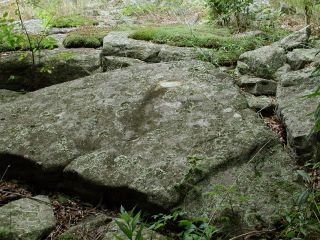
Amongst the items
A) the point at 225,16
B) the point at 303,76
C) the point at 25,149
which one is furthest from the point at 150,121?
the point at 225,16

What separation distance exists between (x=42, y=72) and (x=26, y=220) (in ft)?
10.4

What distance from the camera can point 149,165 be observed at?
3314mm

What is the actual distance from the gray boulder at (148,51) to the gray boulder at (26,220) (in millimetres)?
3526

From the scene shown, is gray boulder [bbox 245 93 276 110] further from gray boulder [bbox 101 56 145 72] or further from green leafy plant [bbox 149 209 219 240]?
green leafy plant [bbox 149 209 219 240]

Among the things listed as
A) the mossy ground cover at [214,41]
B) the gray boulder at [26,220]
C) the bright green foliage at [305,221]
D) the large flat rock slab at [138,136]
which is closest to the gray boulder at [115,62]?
the mossy ground cover at [214,41]

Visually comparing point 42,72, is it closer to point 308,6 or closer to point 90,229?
point 90,229

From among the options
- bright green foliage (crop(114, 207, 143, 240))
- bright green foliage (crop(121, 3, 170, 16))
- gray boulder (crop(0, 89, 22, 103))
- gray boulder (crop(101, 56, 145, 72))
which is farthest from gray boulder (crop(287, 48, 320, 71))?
bright green foliage (crop(121, 3, 170, 16))

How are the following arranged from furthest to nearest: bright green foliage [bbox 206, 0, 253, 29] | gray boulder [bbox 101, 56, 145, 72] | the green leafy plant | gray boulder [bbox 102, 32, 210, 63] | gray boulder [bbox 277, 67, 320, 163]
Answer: bright green foliage [bbox 206, 0, 253, 29], gray boulder [bbox 102, 32, 210, 63], gray boulder [bbox 101, 56, 145, 72], gray boulder [bbox 277, 67, 320, 163], the green leafy plant

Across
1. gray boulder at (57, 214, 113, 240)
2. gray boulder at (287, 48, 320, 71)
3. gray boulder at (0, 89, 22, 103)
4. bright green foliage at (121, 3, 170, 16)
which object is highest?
gray boulder at (287, 48, 320, 71)

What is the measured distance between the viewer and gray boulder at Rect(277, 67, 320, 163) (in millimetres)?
3613

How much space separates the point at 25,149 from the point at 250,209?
2.17 meters

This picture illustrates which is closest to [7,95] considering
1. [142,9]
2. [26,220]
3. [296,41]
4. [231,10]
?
[26,220]

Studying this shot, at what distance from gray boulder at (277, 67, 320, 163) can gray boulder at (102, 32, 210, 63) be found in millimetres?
1827

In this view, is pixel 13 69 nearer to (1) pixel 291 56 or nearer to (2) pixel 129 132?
(2) pixel 129 132
